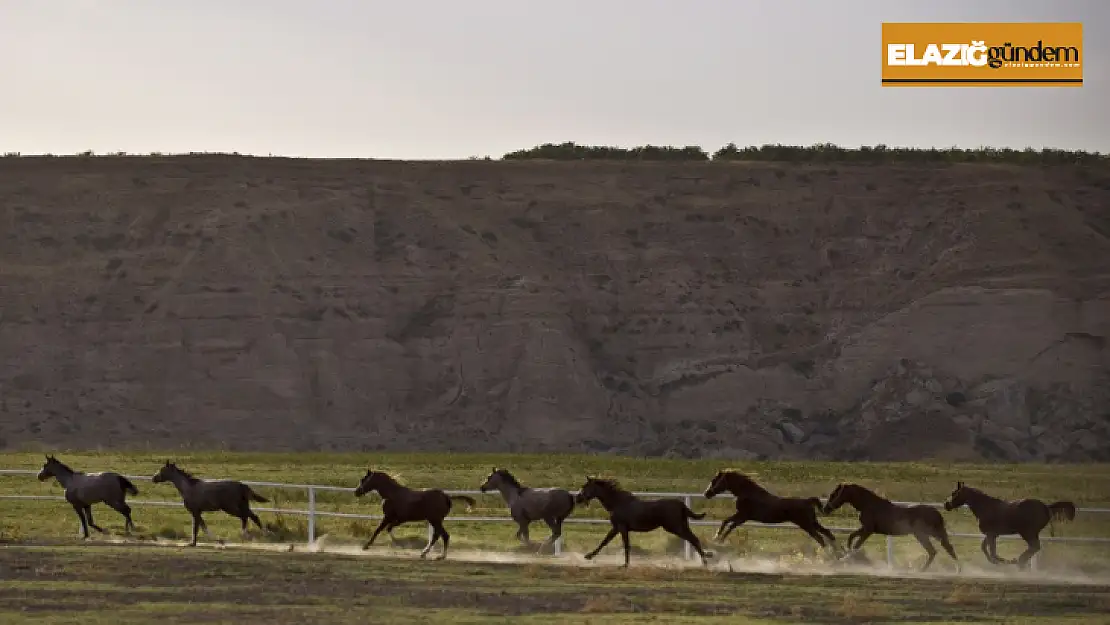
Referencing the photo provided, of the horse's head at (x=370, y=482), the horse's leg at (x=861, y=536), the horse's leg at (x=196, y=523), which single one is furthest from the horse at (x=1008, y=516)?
the horse's leg at (x=196, y=523)

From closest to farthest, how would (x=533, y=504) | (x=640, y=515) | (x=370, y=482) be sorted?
(x=640, y=515) < (x=370, y=482) < (x=533, y=504)

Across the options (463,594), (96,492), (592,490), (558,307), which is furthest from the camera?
(558,307)

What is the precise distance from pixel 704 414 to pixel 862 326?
893cm

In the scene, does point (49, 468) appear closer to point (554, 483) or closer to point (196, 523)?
point (196, 523)

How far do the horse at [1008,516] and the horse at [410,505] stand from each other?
7.39 metres

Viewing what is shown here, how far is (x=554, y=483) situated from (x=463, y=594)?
2710 centimetres

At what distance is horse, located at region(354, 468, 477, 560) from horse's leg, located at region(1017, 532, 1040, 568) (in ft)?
26.5

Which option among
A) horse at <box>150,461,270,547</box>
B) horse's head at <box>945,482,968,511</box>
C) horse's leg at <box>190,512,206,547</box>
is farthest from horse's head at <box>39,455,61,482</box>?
horse's head at <box>945,482,968,511</box>

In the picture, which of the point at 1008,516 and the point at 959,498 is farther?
the point at 959,498

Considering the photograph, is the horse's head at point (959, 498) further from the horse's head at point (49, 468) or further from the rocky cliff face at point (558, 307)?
the rocky cliff face at point (558, 307)

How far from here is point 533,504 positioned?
2784 centimetres

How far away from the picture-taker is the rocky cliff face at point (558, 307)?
6825 cm

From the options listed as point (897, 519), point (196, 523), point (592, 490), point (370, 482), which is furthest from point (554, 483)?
point (897, 519)

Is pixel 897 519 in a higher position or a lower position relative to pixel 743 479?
lower
